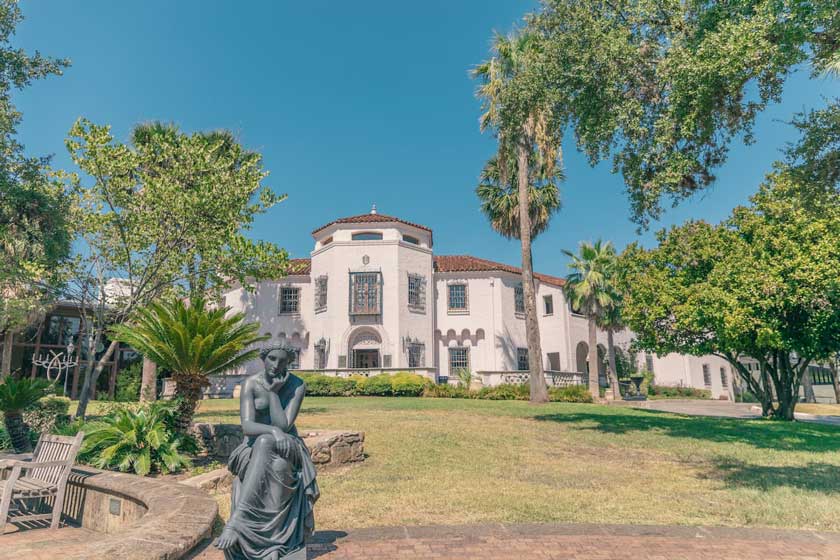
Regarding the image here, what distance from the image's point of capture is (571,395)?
2661cm

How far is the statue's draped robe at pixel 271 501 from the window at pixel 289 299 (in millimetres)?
29182

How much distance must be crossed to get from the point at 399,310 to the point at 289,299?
7.46 m

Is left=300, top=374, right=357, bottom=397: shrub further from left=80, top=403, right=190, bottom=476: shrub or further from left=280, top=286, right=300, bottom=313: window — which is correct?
left=80, top=403, right=190, bottom=476: shrub

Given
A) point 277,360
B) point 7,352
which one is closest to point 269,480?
point 277,360

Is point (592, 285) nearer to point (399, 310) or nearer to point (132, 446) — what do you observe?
point (399, 310)

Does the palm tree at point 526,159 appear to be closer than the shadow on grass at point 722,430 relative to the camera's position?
No

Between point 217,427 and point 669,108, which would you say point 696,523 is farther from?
point 217,427

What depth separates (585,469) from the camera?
9055mm

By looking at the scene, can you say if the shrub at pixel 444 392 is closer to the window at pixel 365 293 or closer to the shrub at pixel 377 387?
the shrub at pixel 377 387

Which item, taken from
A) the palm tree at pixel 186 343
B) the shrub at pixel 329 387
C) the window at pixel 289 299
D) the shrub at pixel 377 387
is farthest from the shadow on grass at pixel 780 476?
the window at pixel 289 299

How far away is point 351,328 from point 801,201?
24.0 metres

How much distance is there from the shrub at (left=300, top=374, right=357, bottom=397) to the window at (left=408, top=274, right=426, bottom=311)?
21.8 ft

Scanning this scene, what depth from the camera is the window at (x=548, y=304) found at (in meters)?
36.0

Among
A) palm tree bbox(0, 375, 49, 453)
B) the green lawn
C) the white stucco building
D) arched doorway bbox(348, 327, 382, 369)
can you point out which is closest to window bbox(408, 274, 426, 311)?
the white stucco building
